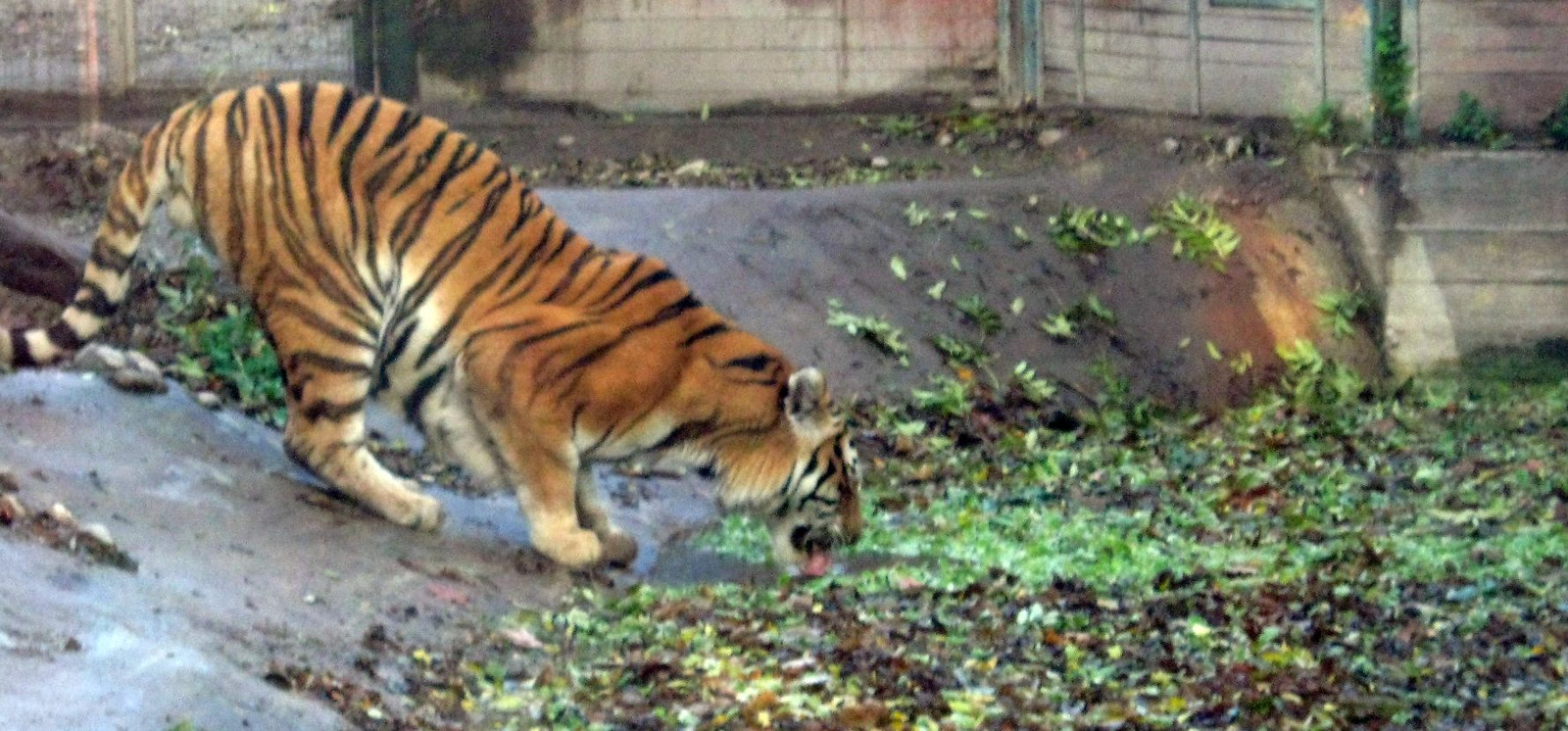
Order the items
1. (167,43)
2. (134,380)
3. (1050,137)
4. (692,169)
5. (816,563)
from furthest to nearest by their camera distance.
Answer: (167,43), (1050,137), (692,169), (134,380), (816,563)

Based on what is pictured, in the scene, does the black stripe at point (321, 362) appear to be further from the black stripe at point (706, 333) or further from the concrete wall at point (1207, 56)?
the concrete wall at point (1207, 56)

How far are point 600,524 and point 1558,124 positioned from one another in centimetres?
613

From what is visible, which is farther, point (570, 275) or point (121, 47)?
point (121, 47)

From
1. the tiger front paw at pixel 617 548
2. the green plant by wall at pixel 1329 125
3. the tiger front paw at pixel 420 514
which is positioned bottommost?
the tiger front paw at pixel 617 548

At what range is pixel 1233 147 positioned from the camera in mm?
12281

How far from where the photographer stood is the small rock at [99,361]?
25.4ft

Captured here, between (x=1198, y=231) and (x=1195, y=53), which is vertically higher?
(x=1195, y=53)

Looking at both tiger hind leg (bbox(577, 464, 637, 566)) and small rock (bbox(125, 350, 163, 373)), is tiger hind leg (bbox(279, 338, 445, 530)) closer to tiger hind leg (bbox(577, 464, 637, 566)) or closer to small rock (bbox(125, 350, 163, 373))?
tiger hind leg (bbox(577, 464, 637, 566))

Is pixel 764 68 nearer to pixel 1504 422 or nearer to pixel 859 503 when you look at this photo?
pixel 1504 422

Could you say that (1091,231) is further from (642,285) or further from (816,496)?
(642,285)

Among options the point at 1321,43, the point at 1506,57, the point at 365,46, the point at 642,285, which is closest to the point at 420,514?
the point at 642,285

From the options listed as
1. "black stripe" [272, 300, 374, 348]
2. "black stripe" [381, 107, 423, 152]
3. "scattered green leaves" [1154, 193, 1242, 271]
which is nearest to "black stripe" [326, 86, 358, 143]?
"black stripe" [381, 107, 423, 152]

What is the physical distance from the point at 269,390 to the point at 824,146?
5.75m

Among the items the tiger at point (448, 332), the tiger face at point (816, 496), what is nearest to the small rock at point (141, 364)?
the tiger at point (448, 332)
